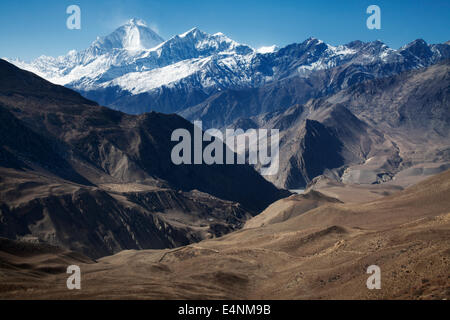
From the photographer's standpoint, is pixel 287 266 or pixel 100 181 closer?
pixel 287 266

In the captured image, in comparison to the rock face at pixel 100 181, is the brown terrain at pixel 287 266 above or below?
below

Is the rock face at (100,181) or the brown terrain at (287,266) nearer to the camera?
the brown terrain at (287,266)

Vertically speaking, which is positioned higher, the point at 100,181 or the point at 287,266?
the point at 100,181

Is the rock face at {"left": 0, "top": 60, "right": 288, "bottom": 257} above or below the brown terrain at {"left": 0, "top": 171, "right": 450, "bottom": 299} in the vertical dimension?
above

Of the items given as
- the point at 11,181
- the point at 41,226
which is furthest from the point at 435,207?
the point at 11,181

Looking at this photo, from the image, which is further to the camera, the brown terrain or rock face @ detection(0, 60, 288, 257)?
rock face @ detection(0, 60, 288, 257)
